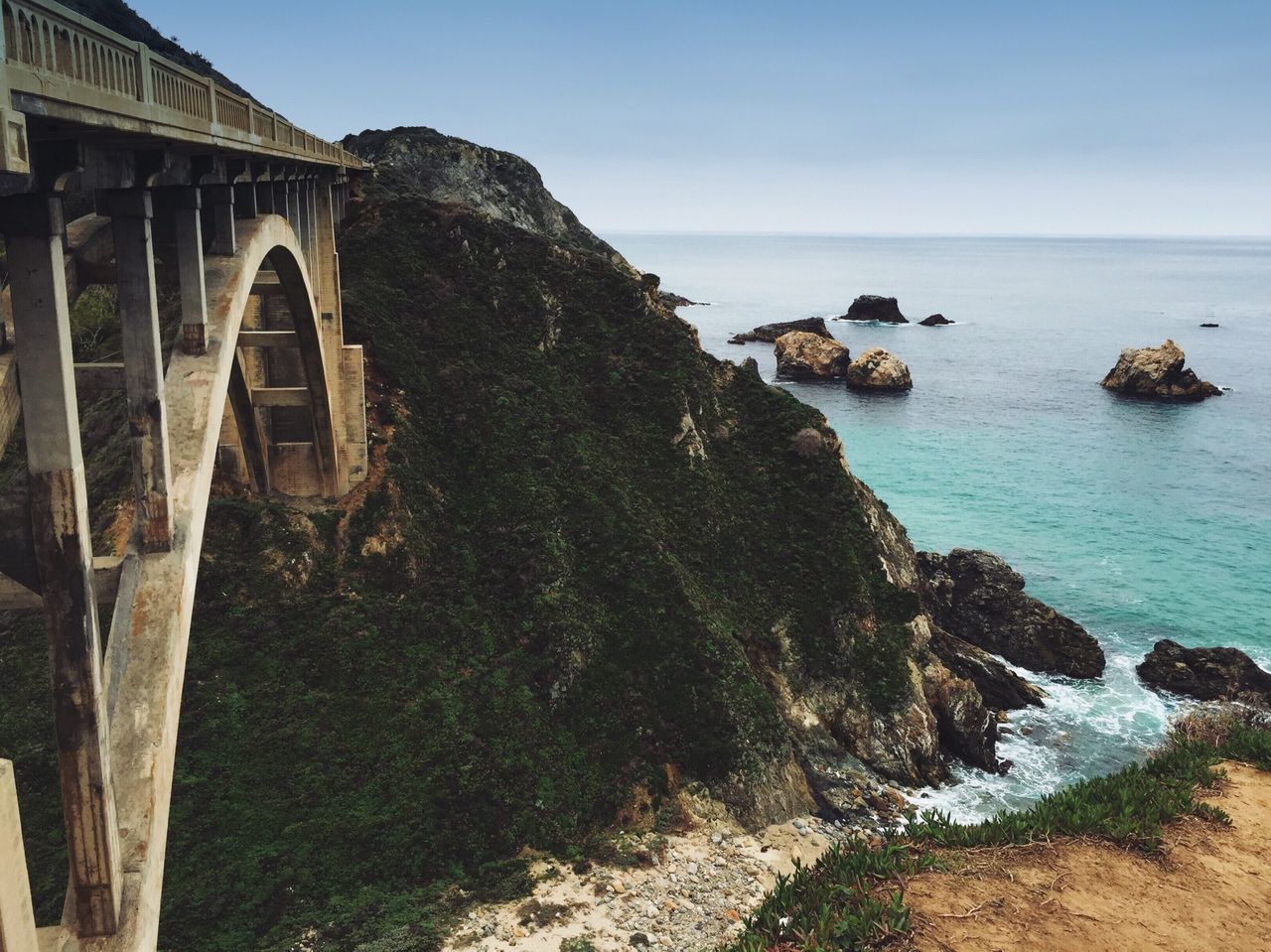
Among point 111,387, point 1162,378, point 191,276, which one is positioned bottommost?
point 1162,378

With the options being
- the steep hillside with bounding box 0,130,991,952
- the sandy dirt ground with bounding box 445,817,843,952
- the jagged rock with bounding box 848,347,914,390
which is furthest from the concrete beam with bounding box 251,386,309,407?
the jagged rock with bounding box 848,347,914,390

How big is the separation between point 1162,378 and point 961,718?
7936 centimetres

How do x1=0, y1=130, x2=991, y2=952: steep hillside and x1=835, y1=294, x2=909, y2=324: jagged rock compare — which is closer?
x1=0, y1=130, x2=991, y2=952: steep hillside

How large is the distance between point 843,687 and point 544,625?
11061 mm

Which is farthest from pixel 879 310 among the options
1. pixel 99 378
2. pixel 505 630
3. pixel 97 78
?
pixel 97 78

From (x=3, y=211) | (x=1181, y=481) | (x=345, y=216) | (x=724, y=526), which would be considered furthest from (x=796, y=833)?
(x=1181, y=481)

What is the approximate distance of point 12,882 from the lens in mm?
6645

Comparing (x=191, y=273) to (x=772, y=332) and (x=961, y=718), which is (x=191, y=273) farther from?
(x=772, y=332)

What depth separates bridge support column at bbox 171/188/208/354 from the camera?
42.0 ft

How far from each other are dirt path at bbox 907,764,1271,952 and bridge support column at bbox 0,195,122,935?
10.3m

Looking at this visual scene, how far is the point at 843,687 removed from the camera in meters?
30.4

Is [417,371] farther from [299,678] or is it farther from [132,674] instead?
[132,674]

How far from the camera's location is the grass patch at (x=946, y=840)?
1187 cm

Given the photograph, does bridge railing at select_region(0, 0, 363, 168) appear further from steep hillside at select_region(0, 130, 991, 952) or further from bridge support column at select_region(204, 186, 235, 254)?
steep hillside at select_region(0, 130, 991, 952)
